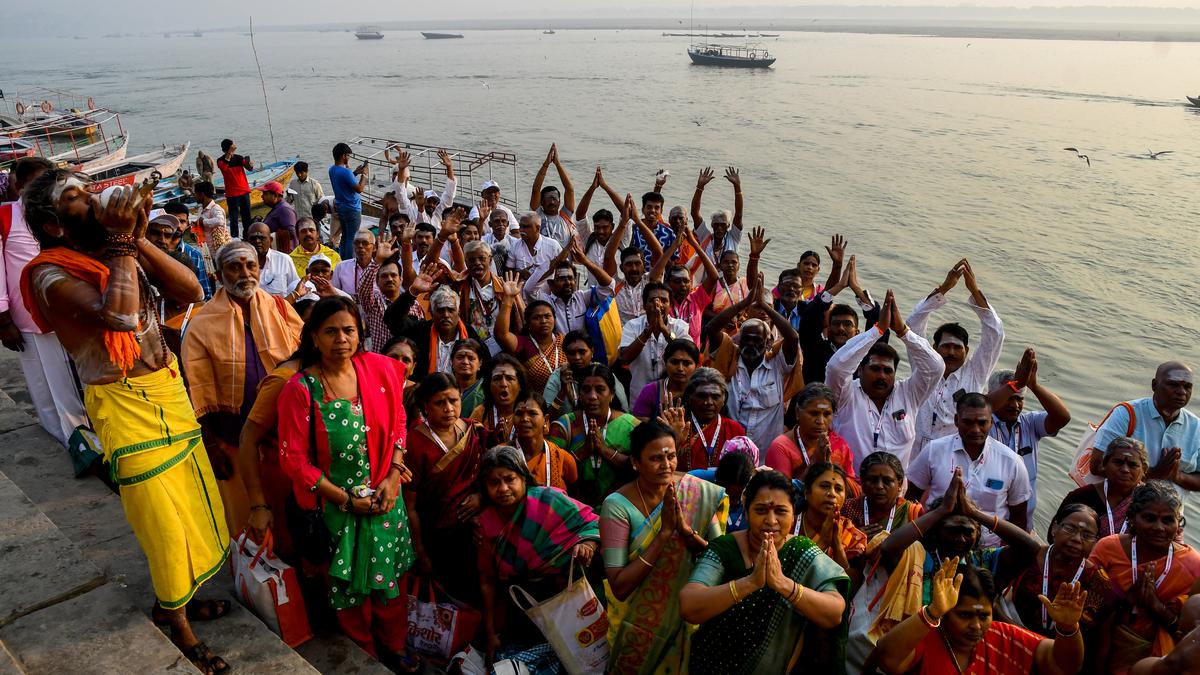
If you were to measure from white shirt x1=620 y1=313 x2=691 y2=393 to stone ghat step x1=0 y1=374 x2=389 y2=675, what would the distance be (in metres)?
2.79

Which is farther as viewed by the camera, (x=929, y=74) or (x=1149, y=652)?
(x=929, y=74)

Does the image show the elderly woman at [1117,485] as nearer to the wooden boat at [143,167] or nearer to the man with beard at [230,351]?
the man with beard at [230,351]

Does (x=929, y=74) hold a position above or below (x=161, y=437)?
below

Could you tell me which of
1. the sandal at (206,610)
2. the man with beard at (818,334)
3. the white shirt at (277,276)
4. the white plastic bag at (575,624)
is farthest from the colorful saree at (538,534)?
the white shirt at (277,276)

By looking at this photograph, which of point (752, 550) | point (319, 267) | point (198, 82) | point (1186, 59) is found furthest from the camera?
point (1186, 59)

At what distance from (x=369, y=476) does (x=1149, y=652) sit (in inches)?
127

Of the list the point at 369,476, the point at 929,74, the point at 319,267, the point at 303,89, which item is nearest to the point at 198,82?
the point at 303,89

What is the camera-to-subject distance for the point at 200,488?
3102 mm

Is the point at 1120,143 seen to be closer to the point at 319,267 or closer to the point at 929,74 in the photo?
the point at 319,267

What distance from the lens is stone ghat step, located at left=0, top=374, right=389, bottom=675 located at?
9.20 ft

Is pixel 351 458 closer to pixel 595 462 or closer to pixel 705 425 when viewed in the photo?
pixel 595 462

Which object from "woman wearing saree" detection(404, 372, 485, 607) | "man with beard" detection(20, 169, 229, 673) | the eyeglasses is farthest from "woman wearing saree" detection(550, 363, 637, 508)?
the eyeglasses

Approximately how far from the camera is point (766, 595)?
2.80m

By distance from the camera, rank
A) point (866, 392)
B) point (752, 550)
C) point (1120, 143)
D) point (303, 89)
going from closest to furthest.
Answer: point (752, 550) → point (866, 392) → point (1120, 143) → point (303, 89)
